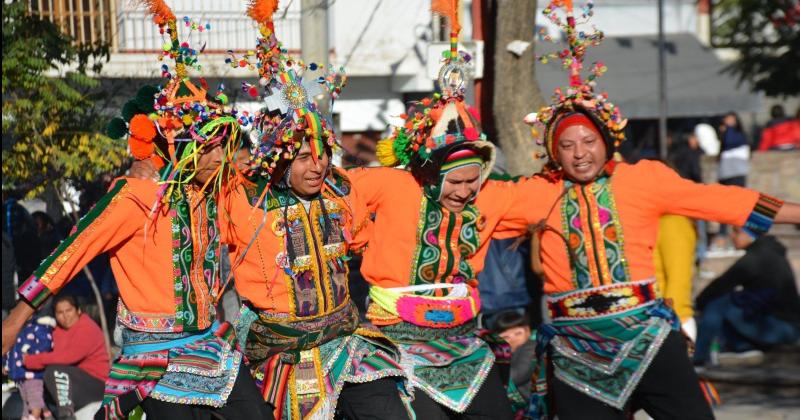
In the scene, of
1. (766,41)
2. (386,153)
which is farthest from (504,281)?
(766,41)

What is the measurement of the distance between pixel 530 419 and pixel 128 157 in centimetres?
360

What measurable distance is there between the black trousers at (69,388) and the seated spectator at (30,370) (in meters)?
0.17

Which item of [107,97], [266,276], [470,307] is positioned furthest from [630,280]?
[107,97]

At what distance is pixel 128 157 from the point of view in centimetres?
825

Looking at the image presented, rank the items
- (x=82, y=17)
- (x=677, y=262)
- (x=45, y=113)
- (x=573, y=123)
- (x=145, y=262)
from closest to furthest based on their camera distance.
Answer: (x=145, y=262), (x=573, y=123), (x=677, y=262), (x=45, y=113), (x=82, y=17)

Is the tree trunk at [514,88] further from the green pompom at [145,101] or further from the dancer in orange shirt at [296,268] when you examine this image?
the green pompom at [145,101]

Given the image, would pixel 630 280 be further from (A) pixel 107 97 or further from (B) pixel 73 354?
(A) pixel 107 97

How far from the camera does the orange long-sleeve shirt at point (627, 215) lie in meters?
5.53

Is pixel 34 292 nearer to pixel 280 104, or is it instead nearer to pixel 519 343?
pixel 280 104

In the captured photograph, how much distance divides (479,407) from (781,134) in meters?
11.3

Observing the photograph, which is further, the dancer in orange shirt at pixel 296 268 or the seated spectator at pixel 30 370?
the seated spectator at pixel 30 370

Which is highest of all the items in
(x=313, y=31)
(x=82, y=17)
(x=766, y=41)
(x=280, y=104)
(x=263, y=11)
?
(x=766, y=41)

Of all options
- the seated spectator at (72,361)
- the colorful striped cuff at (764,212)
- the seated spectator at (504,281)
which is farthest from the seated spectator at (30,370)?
the colorful striped cuff at (764,212)

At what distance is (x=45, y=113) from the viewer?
820 cm
